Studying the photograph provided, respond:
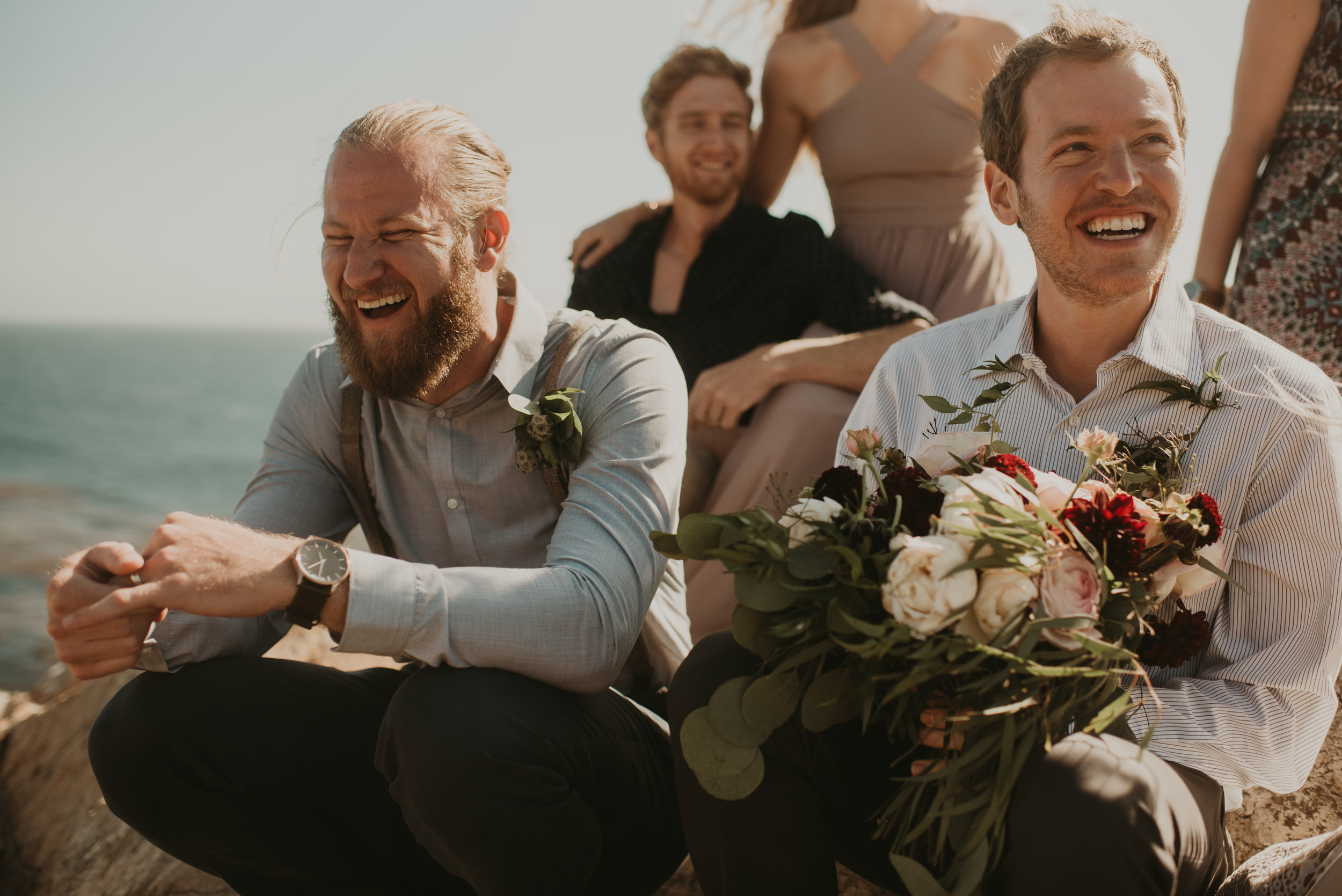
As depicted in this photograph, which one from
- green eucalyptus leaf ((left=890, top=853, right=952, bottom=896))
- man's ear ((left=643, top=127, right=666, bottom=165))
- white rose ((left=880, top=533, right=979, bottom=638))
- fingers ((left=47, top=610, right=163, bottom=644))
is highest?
man's ear ((left=643, top=127, right=666, bottom=165))

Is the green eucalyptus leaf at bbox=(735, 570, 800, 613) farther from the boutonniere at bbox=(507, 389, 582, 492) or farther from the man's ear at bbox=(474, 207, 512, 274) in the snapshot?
the man's ear at bbox=(474, 207, 512, 274)

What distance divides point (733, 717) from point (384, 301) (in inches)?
56.6

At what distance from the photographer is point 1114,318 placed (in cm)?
227

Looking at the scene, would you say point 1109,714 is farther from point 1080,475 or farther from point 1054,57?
point 1054,57

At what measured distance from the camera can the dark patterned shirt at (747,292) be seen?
151 inches

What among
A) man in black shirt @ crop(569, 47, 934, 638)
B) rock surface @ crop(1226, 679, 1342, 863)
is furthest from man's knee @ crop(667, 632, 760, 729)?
man in black shirt @ crop(569, 47, 934, 638)

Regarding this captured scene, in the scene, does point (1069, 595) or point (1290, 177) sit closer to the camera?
point (1069, 595)

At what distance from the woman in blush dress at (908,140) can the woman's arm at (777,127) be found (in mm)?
42

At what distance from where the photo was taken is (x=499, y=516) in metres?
2.59

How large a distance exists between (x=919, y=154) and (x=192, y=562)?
3.26 m

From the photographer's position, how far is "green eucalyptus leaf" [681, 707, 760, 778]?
178 centimetres

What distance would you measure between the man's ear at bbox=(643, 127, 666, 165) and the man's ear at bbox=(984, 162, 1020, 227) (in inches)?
81.3

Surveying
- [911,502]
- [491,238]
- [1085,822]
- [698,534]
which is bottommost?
[1085,822]

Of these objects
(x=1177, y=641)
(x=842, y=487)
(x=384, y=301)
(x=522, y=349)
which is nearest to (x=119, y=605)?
(x=384, y=301)
